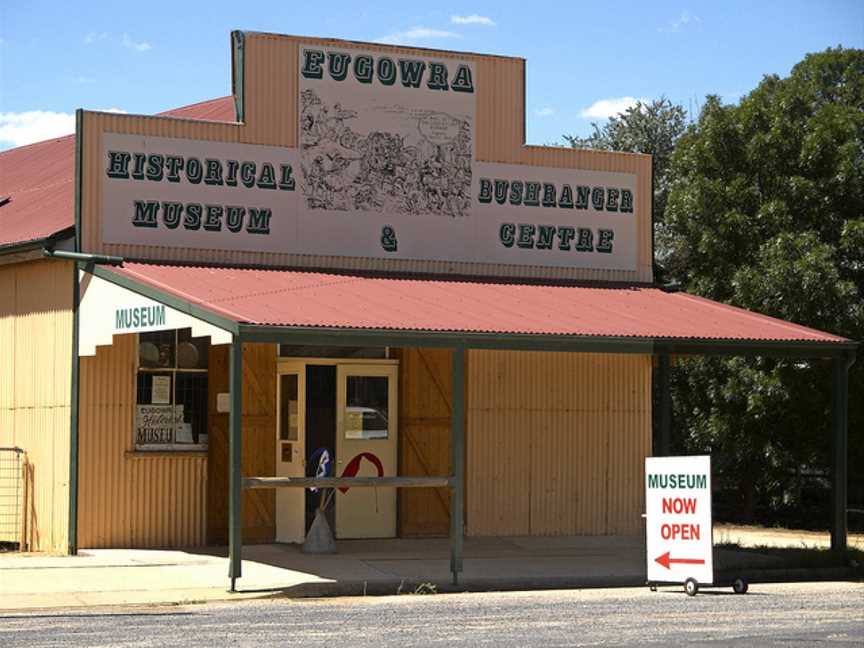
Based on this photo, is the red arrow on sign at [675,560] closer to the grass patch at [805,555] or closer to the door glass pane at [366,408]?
the grass patch at [805,555]

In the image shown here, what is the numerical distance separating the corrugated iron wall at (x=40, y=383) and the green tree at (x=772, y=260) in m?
12.3

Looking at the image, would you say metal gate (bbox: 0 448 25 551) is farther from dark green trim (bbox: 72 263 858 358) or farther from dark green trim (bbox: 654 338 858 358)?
dark green trim (bbox: 654 338 858 358)

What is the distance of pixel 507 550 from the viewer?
20172 millimetres

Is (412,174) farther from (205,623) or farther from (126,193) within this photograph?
(205,623)

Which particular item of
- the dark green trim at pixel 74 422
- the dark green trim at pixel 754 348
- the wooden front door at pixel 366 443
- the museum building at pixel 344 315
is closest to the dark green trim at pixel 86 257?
the museum building at pixel 344 315

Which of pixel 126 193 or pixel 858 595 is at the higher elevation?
pixel 126 193

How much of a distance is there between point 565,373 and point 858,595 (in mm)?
6757

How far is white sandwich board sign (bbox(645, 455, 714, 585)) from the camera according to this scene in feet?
52.8

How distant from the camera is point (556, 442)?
869 inches

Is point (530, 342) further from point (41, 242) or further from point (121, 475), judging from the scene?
point (41, 242)

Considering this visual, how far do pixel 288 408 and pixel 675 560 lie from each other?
19.9 ft

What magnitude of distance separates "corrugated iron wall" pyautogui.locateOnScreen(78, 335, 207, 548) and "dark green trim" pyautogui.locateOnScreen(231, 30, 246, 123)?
3.16 m

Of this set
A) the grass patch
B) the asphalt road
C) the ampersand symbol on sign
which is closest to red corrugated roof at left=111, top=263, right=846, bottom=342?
the ampersand symbol on sign

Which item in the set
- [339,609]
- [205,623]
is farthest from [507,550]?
[205,623]
